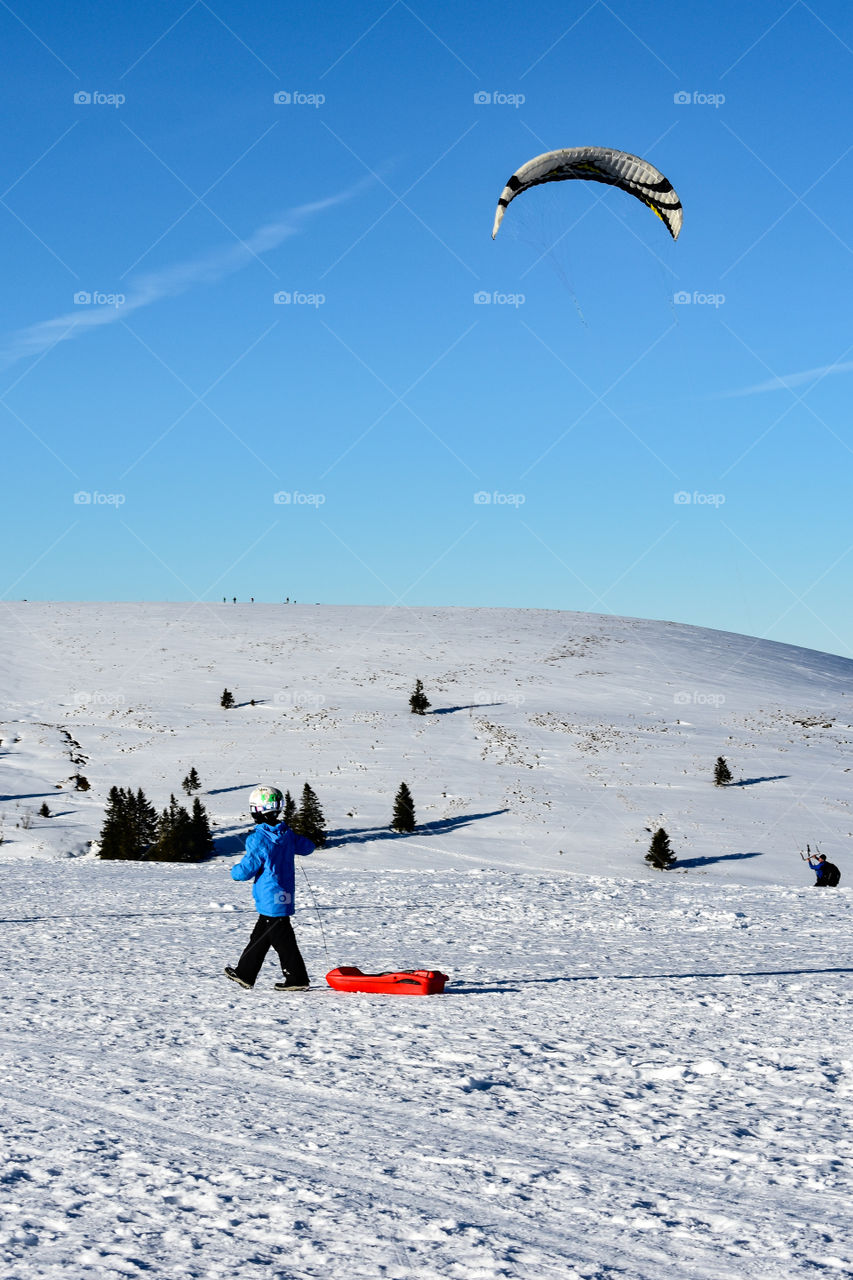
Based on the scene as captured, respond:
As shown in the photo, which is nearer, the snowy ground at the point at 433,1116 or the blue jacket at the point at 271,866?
the snowy ground at the point at 433,1116

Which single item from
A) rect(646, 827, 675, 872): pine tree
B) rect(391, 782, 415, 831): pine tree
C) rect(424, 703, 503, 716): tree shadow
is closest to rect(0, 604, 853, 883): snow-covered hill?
rect(424, 703, 503, 716): tree shadow

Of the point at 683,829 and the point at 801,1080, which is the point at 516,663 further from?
the point at 801,1080

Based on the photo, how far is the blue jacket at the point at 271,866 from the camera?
27.5 feet

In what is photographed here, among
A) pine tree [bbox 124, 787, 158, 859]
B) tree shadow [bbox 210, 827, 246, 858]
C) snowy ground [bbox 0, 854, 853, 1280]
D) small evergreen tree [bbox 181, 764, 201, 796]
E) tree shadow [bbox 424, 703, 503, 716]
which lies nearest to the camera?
snowy ground [bbox 0, 854, 853, 1280]

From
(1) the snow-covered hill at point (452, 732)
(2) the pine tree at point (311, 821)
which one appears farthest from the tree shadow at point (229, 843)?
(2) the pine tree at point (311, 821)

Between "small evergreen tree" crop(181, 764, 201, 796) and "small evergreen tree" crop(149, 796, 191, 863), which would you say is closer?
"small evergreen tree" crop(149, 796, 191, 863)

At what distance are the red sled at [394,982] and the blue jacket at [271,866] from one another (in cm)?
73

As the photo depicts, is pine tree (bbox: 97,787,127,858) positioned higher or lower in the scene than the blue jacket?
lower

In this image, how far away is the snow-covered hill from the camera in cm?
3519

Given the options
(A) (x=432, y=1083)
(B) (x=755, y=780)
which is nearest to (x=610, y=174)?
(A) (x=432, y=1083)

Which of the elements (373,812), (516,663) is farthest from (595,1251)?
(516,663)

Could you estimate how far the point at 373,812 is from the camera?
3703 cm

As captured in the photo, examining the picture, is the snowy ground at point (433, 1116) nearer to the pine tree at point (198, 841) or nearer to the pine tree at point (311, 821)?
the pine tree at point (198, 841)

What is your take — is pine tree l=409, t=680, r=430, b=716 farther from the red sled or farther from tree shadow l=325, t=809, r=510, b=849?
the red sled
